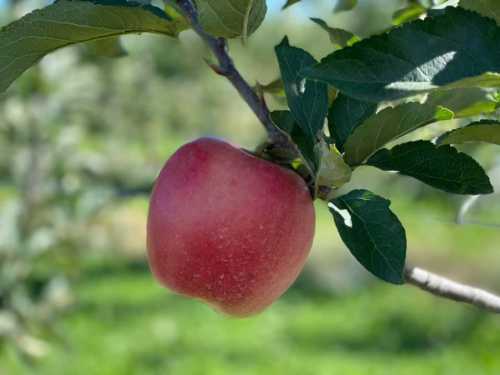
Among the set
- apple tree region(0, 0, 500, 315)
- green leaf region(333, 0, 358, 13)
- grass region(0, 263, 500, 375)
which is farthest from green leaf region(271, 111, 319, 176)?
grass region(0, 263, 500, 375)

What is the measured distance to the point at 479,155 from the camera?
3.70 feet

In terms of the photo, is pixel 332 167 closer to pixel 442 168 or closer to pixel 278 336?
pixel 442 168

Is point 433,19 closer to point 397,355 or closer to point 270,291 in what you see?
point 270,291

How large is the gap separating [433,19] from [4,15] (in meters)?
2.23

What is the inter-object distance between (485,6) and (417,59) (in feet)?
0.41

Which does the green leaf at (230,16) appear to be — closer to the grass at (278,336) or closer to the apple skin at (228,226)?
the apple skin at (228,226)

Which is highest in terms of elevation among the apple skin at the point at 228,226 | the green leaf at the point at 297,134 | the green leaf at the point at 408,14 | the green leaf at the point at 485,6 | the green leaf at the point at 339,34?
the green leaf at the point at 485,6

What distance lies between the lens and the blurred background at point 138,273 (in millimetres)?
2334

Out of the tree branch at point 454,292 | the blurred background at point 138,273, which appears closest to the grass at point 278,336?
the blurred background at point 138,273

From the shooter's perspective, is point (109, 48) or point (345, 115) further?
point (109, 48)

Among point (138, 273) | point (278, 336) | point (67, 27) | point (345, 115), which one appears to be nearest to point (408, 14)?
point (345, 115)

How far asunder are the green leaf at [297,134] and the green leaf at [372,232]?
3 cm

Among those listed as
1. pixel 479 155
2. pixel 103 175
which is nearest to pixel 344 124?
pixel 479 155

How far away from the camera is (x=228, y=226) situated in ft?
2.16
